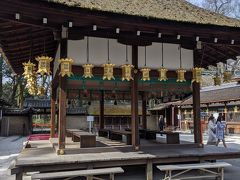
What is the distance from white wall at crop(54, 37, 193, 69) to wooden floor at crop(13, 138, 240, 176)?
8.21 feet

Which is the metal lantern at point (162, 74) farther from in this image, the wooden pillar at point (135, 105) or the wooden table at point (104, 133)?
the wooden table at point (104, 133)

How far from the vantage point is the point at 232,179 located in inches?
348

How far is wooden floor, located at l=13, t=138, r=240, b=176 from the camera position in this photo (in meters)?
7.31

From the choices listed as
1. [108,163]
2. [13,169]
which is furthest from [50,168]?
[108,163]

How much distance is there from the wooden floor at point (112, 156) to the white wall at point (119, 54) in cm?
250

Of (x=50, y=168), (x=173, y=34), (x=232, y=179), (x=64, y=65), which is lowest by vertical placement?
(x=232, y=179)

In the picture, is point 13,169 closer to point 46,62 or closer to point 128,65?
point 46,62

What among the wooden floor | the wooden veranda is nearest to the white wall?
the wooden veranda

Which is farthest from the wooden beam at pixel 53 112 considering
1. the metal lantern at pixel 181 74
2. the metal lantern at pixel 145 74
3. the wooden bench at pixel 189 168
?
the wooden bench at pixel 189 168

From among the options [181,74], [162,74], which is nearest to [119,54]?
[162,74]

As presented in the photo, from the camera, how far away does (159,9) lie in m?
8.73

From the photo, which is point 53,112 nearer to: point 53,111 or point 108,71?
point 53,111

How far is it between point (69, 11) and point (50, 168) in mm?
3765

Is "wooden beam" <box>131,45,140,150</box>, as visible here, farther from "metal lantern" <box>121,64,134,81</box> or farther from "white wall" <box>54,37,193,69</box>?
"metal lantern" <box>121,64,134,81</box>
